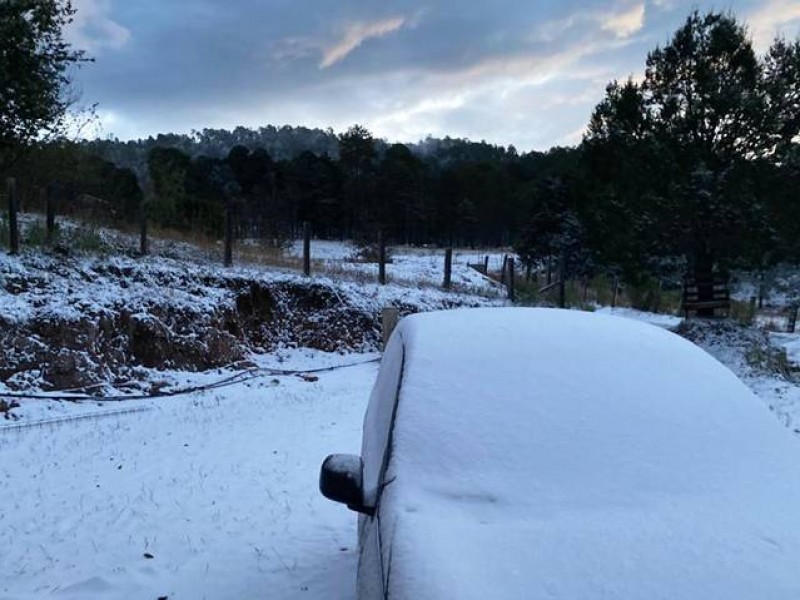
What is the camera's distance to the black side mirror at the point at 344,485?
2510 mm

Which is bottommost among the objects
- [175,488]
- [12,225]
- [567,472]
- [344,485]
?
[175,488]

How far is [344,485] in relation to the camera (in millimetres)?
2525

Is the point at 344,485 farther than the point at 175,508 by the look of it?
No

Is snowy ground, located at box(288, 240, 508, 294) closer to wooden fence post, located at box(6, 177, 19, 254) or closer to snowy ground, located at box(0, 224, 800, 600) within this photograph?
wooden fence post, located at box(6, 177, 19, 254)

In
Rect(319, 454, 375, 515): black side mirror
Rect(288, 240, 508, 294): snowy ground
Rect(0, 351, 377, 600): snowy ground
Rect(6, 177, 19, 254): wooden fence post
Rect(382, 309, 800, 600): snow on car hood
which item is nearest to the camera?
Rect(382, 309, 800, 600): snow on car hood

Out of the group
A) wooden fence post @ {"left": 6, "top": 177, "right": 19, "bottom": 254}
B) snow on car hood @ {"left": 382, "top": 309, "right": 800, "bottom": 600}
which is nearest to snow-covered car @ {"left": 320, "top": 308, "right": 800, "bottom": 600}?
snow on car hood @ {"left": 382, "top": 309, "right": 800, "bottom": 600}

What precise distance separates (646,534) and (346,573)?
262 centimetres

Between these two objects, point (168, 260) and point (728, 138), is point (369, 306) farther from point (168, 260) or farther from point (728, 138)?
point (728, 138)

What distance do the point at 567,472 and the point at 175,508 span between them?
4.03 meters

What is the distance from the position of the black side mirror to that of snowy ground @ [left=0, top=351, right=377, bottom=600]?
1.53 meters

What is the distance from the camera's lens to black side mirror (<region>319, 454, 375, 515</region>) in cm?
251

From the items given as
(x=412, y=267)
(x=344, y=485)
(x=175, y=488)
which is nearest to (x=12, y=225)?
(x=175, y=488)

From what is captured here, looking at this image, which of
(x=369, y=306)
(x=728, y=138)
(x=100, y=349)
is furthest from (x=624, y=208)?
(x=100, y=349)

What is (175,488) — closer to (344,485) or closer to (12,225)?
(344,485)
